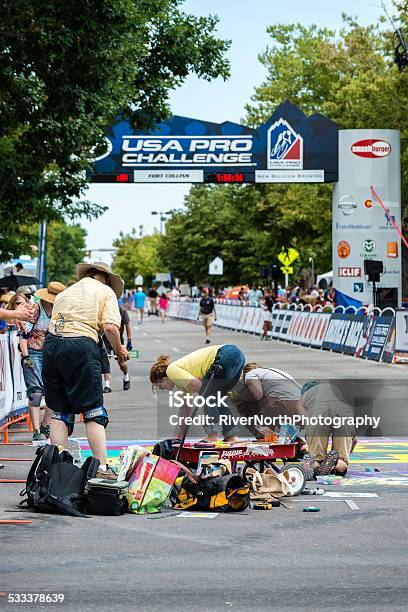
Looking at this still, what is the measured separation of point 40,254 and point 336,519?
1438 inches

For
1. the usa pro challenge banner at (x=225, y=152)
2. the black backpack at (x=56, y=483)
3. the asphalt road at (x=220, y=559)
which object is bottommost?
the asphalt road at (x=220, y=559)

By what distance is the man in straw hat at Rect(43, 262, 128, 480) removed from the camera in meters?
9.67

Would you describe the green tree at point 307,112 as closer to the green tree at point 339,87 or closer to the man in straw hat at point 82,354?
the green tree at point 339,87

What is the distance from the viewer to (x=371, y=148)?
39.6m

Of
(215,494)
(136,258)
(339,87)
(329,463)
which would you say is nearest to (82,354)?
(215,494)

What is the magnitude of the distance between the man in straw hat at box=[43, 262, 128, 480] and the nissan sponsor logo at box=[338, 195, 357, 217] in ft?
98.8

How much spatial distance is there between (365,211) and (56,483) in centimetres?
3129

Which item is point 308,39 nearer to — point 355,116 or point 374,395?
point 355,116

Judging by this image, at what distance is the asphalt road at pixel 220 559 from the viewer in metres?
6.27

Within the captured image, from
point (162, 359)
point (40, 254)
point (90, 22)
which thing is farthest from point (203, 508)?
point (40, 254)

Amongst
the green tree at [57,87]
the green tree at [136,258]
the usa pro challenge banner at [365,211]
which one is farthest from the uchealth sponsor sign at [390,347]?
the green tree at [136,258]

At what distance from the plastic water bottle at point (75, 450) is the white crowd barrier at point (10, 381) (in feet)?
3.55

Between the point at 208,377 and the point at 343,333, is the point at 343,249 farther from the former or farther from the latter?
the point at 208,377

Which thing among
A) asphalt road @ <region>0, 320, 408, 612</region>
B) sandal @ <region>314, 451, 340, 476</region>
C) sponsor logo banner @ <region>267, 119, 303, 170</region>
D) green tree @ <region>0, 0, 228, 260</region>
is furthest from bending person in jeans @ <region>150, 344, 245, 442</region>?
sponsor logo banner @ <region>267, 119, 303, 170</region>
